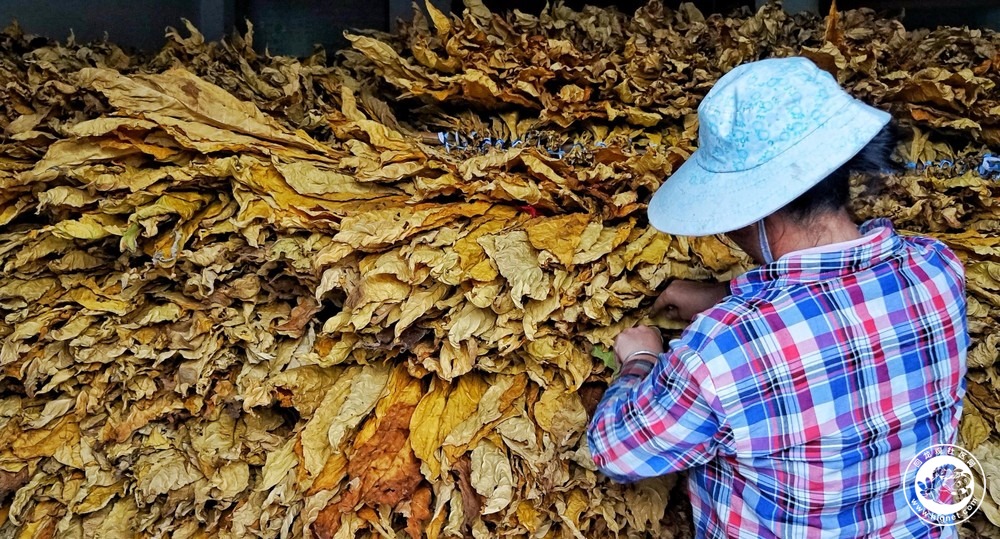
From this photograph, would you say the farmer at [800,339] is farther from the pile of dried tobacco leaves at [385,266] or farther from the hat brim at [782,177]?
the pile of dried tobacco leaves at [385,266]

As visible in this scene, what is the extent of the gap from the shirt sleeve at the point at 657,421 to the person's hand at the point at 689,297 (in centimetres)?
13

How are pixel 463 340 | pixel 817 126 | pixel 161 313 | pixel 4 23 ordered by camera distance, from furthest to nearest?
pixel 4 23 → pixel 161 313 → pixel 463 340 → pixel 817 126

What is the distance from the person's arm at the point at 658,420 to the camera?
821 millimetres

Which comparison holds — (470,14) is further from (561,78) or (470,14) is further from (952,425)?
(952,425)

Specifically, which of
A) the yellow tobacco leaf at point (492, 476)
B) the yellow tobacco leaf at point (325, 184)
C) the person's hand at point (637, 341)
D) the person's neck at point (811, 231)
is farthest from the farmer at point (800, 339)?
the yellow tobacco leaf at point (325, 184)

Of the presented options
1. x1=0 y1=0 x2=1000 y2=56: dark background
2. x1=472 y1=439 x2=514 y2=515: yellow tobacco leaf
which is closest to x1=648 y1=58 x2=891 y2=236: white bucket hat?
x1=472 y1=439 x2=514 y2=515: yellow tobacco leaf

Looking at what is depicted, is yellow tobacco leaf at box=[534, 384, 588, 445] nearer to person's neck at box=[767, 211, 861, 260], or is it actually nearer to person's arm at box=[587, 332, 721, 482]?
person's arm at box=[587, 332, 721, 482]

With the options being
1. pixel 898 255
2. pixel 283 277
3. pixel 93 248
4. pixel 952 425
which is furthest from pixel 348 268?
pixel 952 425

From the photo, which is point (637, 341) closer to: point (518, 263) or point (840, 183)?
point (518, 263)

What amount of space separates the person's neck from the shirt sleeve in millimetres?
192

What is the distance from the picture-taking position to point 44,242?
1188 mm

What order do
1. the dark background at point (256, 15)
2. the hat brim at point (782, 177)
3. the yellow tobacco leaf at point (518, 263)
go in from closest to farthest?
the hat brim at point (782, 177) < the yellow tobacco leaf at point (518, 263) < the dark background at point (256, 15)

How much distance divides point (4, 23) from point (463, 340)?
181 centimetres

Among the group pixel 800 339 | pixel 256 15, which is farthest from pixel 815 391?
pixel 256 15
